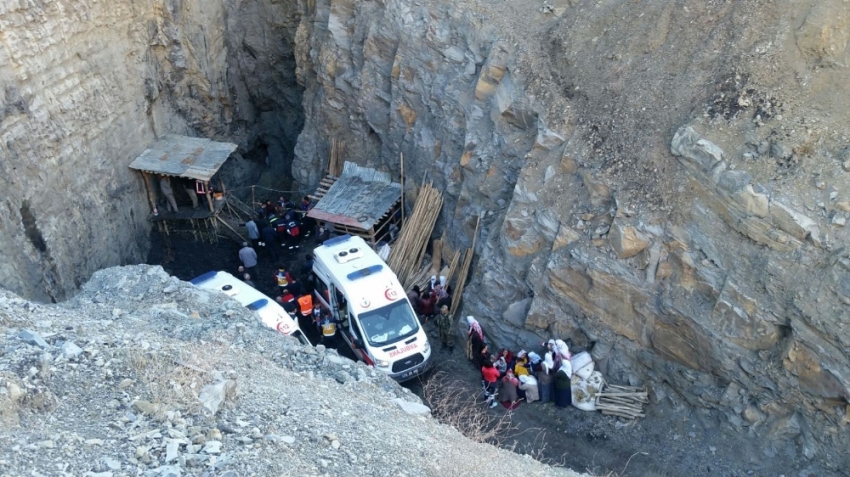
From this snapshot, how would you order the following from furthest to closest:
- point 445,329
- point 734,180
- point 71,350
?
1. point 445,329
2. point 734,180
3. point 71,350

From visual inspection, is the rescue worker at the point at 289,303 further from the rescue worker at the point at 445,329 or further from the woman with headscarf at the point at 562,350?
the woman with headscarf at the point at 562,350

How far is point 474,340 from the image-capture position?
52.7 ft

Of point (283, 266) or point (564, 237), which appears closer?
point (564, 237)

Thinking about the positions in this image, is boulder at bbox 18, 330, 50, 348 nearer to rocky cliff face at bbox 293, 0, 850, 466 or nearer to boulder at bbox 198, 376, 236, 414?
boulder at bbox 198, 376, 236, 414

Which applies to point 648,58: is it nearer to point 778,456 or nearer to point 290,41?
point 778,456

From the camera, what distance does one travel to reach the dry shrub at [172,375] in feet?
29.5

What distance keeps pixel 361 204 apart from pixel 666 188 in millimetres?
9091

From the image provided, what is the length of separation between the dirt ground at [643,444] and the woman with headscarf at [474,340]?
2.14ft

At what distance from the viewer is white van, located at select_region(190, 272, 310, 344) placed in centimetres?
1524

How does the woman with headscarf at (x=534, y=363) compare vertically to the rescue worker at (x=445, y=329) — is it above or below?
above

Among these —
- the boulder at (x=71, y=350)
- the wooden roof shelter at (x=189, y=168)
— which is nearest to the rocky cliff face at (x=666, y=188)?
the wooden roof shelter at (x=189, y=168)

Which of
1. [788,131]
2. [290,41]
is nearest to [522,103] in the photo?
[788,131]

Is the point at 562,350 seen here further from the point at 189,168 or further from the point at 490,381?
the point at 189,168

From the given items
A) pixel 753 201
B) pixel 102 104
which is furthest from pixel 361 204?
pixel 753 201
